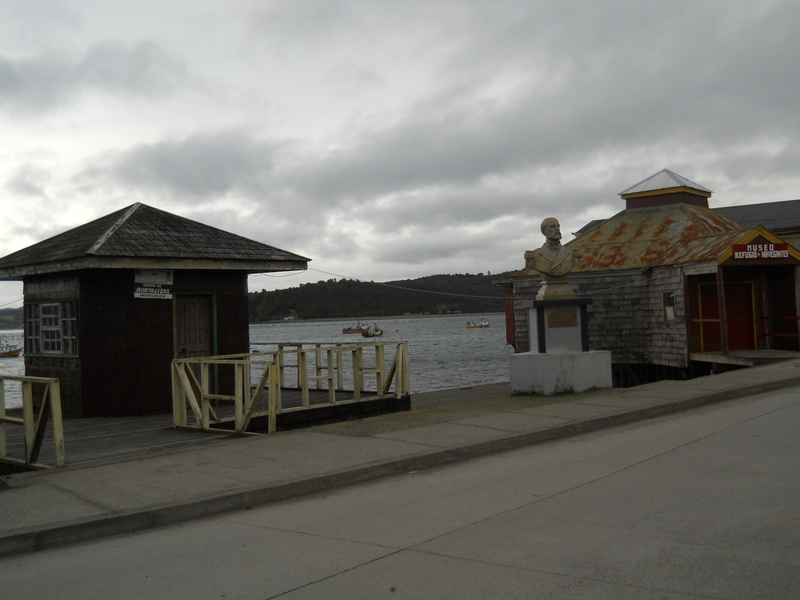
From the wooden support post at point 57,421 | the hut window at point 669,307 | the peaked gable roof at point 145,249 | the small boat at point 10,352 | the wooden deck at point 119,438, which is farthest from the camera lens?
the small boat at point 10,352

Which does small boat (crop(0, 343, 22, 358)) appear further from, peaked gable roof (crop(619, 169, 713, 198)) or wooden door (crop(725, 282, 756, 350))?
wooden door (crop(725, 282, 756, 350))

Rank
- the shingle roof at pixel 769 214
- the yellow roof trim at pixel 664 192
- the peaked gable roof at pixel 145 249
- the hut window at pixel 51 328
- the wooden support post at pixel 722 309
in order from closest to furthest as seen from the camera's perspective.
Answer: the peaked gable roof at pixel 145 249 < the hut window at pixel 51 328 < the wooden support post at pixel 722 309 < the yellow roof trim at pixel 664 192 < the shingle roof at pixel 769 214

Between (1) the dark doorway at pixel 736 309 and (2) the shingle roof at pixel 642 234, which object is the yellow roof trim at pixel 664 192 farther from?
(1) the dark doorway at pixel 736 309

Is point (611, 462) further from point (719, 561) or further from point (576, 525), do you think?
point (719, 561)

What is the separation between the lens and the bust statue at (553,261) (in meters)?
15.5

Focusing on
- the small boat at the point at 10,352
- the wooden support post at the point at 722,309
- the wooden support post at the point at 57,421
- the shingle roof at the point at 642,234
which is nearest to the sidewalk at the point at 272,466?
the wooden support post at the point at 57,421

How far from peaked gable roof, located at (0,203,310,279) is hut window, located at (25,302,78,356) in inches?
31.4

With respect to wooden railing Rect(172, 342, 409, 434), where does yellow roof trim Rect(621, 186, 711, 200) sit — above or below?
above

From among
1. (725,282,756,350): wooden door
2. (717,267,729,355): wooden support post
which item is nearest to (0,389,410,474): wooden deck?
(717,267,729,355): wooden support post

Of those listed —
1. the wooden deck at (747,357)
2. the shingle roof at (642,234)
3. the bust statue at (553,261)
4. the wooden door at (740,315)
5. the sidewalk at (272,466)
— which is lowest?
the sidewalk at (272,466)

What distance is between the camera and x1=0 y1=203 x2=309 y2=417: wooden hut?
14.0 meters

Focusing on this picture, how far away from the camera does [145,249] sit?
546 inches

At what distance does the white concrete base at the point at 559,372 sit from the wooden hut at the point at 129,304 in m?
5.49

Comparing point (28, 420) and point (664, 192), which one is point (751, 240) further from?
point (28, 420)
